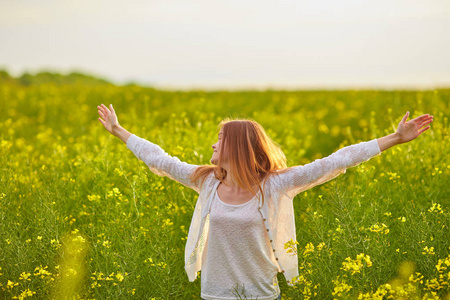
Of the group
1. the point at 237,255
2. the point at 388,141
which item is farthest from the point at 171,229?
the point at 388,141

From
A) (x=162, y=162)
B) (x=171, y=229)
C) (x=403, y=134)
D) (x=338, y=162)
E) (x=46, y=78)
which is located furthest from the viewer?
(x=46, y=78)

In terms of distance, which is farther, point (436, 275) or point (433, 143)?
point (433, 143)

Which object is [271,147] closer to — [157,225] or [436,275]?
[157,225]

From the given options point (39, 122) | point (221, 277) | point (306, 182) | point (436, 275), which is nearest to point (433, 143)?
point (436, 275)

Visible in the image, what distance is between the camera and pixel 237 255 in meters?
2.91

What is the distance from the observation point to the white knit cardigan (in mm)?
2842

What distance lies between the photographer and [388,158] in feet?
16.8

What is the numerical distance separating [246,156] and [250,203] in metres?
0.28

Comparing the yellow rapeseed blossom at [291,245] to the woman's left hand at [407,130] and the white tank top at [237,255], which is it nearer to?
the white tank top at [237,255]

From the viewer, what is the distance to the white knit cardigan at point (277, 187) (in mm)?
2842

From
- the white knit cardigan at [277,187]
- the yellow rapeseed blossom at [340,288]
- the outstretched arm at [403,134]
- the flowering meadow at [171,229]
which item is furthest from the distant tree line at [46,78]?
the outstretched arm at [403,134]

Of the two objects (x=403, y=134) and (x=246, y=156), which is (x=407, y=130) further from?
(x=246, y=156)

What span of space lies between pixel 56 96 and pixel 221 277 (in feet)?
45.4

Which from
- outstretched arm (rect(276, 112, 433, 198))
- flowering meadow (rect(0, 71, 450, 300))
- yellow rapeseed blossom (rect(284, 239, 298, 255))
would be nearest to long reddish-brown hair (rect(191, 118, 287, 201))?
outstretched arm (rect(276, 112, 433, 198))
